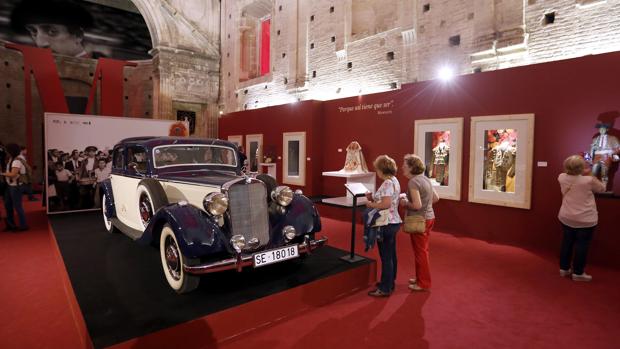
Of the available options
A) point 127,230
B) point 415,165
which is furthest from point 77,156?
point 415,165

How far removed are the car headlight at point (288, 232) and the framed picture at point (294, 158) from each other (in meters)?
5.68

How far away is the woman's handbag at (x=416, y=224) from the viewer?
134 inches

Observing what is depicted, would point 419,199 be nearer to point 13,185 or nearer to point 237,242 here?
point 237,242

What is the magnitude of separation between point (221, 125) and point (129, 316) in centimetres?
1029

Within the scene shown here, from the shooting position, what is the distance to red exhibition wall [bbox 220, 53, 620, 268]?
468cm

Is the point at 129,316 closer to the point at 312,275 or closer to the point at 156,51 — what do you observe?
the point at 312,275

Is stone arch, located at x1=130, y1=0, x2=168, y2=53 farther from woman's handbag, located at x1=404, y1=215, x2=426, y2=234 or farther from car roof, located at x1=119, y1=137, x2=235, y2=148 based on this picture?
woman's handbag, located at x1=404, y1=215, x2=426, y2=234

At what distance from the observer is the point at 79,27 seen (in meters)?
13.6

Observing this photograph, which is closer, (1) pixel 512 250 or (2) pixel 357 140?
(1) pixel 512 250

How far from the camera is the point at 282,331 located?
111 inches

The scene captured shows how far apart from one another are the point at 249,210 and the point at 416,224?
5.20ft

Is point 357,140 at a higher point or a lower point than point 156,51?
lower

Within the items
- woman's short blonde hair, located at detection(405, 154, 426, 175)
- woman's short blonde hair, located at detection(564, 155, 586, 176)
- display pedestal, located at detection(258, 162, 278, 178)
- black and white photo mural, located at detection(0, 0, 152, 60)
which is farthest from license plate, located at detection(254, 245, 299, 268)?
black and white photo mural, located at detection(0, 0, 152, 60)

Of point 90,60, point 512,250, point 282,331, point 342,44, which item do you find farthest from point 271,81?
point 282,331
